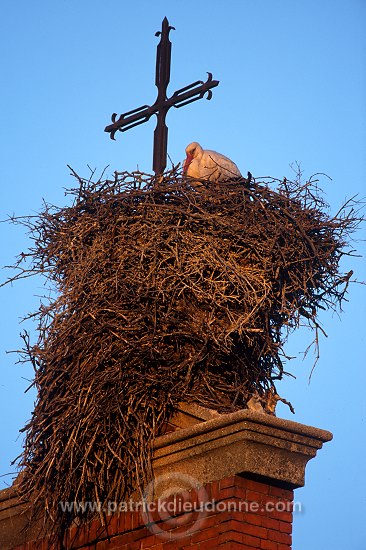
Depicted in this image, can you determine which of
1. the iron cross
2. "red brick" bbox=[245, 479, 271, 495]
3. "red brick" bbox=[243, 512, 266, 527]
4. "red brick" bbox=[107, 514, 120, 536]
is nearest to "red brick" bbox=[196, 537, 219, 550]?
"red brick" bbox=[243, 512, 266, 527]

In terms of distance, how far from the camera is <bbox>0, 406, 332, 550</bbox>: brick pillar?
501 centimetres

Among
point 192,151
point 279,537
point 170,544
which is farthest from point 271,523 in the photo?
point 192,151

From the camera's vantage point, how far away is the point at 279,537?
5086mm

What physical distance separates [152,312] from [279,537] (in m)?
1.60

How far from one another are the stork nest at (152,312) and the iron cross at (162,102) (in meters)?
0.84

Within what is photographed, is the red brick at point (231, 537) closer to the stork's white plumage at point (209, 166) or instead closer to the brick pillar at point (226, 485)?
the brick pillar at point (226, 485)

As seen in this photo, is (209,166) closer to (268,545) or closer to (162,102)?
(162,102)

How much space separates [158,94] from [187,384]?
291 centimetres

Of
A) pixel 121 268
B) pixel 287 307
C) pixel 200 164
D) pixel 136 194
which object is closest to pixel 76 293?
pixel 121 268

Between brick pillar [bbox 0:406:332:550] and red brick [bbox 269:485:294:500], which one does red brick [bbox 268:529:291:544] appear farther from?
red brick [bbox 269:485:294:500]

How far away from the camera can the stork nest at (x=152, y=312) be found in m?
5.88

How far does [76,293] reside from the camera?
21.0 ft

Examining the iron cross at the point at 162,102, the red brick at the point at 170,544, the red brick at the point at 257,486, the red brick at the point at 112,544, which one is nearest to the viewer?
the red brick at the point at 257,486

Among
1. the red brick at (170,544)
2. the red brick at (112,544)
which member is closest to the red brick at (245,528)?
the red brick at (170,544)
